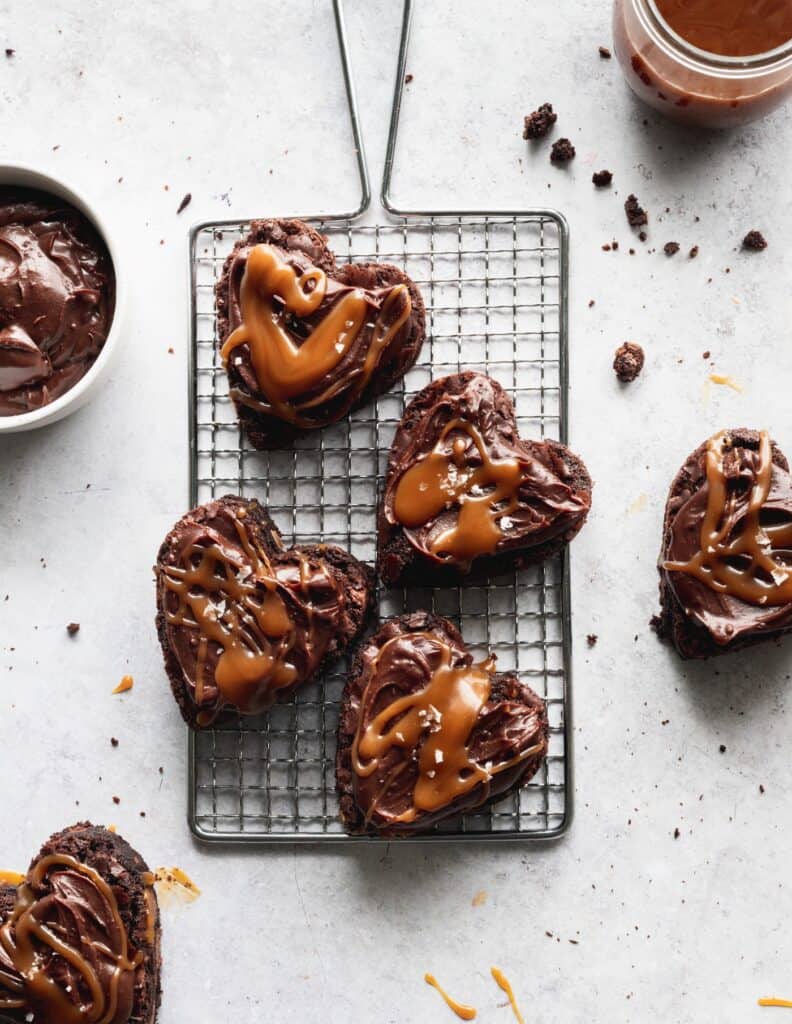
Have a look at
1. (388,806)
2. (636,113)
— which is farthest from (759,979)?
(636,113)

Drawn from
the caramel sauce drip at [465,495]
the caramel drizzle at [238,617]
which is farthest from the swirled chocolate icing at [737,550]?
the caramel drizzle at [238,617]

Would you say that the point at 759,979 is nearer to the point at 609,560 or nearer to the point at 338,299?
the point at 609,560

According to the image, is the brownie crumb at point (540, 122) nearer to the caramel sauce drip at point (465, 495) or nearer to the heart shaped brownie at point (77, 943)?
the caramel sauce drip at point (465, 495)

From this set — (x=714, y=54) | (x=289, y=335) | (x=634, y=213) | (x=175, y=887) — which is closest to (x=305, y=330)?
(x=289, y=335)

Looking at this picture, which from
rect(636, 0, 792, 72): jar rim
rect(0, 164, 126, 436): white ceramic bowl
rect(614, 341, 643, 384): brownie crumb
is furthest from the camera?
rect(614, 341, 643, 384): brownie crumb

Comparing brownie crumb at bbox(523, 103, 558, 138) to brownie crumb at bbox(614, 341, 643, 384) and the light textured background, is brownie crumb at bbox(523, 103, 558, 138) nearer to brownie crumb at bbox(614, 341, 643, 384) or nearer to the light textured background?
the light textured background

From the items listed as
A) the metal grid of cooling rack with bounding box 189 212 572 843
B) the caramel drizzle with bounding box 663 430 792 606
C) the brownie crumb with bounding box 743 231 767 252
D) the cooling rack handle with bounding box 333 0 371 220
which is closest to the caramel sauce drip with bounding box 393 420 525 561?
the metal grid of cooling rack with bounding box 189 212 572 843
